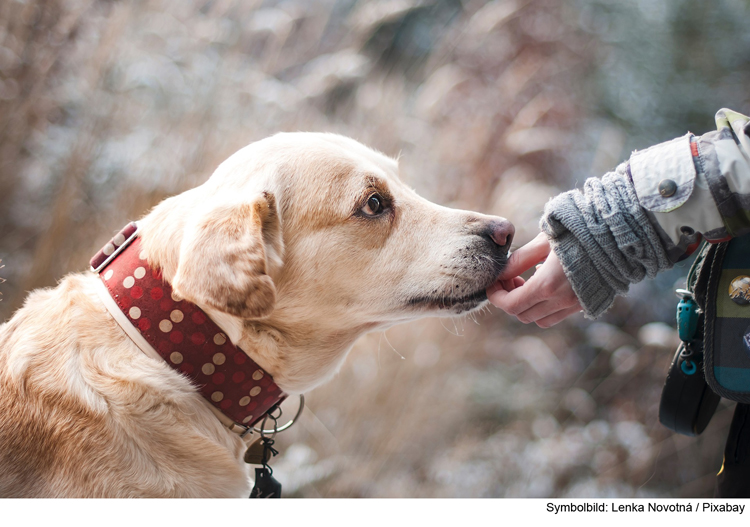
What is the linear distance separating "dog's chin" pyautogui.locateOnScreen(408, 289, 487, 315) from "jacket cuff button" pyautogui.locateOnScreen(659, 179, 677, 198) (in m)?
0.60

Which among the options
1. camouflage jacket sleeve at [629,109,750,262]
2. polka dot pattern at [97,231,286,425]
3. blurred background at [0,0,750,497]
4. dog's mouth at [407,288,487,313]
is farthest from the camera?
blurred background at [0,0,750,497]

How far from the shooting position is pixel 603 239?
134 cm

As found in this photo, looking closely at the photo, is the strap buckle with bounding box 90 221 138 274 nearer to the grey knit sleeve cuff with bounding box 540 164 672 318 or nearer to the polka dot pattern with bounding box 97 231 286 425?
the polka dot pattern with bounding box 97 231 286 425

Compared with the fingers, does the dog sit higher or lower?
higher

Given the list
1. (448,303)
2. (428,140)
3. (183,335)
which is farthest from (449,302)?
(428,140)

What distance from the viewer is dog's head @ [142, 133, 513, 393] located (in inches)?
61.1

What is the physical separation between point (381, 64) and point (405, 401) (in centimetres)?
222

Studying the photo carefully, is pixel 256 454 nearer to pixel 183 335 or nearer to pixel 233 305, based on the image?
pixel 183 335

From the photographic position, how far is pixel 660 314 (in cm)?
331

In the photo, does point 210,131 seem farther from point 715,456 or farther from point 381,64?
point 715,456

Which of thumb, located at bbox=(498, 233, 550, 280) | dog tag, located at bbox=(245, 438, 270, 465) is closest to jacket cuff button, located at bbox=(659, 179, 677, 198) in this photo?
thumb, located at bbox=(498, 233, 550, 280)

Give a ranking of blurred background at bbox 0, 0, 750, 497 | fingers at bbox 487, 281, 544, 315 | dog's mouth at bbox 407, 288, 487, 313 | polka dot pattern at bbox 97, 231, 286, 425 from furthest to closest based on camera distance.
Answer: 1. blurred background at bbox 0, 0, 750, 497
2. dog's mouth at bbox 407, 288, 487, 313
3. fingers at bbox 487, 281, 544, 315
4. polka dot pattern at bbox 97, 231, 286, 425

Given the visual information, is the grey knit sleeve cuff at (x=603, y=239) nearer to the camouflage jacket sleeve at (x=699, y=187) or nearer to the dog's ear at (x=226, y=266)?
the camouflage jacket sleeve at (x=699, y=187)

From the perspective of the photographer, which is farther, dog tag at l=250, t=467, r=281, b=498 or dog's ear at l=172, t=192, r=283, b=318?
dog tag at l=250, t=467, r=281, b=498
